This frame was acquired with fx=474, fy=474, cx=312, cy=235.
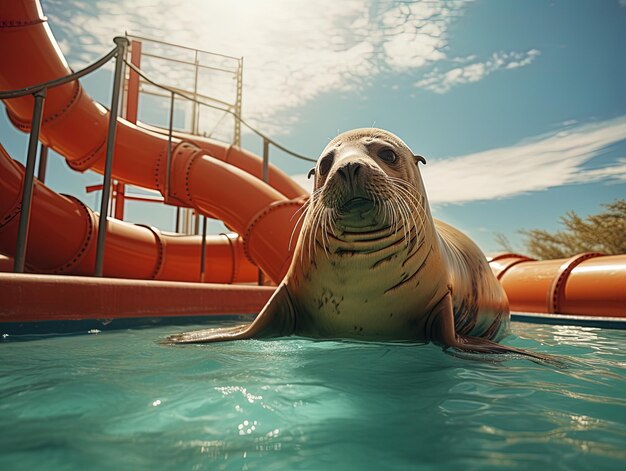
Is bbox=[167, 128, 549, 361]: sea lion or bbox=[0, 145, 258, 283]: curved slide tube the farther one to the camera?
bbox=[0, 145, 258, 283]: curved slide tube

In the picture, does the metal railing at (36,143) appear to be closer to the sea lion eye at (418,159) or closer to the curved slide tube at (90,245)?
the curved slide tube at (90,245)

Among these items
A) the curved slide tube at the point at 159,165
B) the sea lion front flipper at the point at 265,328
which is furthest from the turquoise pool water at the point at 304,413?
the curved slide tube at the point at 159,165

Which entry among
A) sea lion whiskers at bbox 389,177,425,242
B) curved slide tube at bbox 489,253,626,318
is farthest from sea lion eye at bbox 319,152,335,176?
curved slide tube at bbox 489,253,626,318

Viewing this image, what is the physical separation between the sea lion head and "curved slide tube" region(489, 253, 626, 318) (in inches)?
146

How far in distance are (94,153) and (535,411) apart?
253 inches

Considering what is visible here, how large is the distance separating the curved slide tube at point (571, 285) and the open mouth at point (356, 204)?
4.29 meters

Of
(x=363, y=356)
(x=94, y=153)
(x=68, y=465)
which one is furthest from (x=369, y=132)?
(x=94, y=153)

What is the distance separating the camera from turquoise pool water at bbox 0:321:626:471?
935 millimetres

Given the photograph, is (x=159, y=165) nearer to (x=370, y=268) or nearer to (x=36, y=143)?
(x=36, y=143)

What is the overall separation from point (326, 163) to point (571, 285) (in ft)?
14.5

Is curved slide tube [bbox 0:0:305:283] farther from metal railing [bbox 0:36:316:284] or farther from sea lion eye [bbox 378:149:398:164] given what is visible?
sea lion eye [bbox 378:149:398:164]

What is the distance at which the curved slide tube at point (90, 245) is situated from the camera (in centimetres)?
459

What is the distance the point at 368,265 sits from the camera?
2.59m

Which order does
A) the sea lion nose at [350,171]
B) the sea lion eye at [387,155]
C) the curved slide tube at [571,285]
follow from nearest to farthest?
the sea lion nose at [350,171] → the sea lion eye at [387,155] → the curved slide tube at [571,285]
